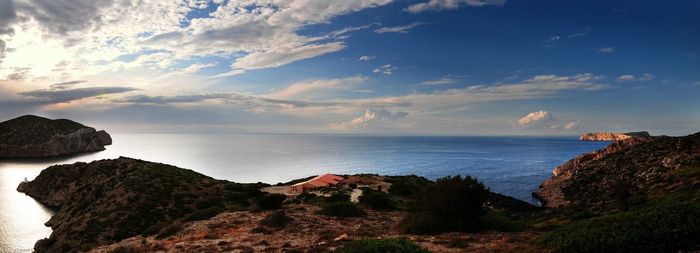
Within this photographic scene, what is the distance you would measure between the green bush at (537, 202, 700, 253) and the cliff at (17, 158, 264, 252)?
3032cm

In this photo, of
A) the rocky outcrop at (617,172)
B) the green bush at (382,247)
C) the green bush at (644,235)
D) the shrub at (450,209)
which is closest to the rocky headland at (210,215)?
the shrub at (450,209)

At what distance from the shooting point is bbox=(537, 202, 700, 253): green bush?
586 inches

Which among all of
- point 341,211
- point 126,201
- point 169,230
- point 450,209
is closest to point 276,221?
point 341,211

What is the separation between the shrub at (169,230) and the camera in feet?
98.9

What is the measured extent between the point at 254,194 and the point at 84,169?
2324 inches

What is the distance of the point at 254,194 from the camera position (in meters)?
62.7

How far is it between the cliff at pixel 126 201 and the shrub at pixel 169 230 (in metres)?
2.23

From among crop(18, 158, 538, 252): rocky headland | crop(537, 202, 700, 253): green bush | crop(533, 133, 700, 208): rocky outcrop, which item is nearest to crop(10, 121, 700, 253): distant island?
crop(537, 202, 700, 253): green bush

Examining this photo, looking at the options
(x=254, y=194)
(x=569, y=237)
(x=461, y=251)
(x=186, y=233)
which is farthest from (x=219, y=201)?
(x=569, y=237)

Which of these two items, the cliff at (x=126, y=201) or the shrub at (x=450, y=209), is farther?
the cliff at (x=126, y=201)

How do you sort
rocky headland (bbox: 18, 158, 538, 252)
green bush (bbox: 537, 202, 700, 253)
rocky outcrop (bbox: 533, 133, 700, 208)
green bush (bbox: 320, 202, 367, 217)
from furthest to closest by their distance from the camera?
rocky outcrop (bbox: 533, 133, 700, 208) → green bush (bbox: 320, 202, 367, 217) → rocky headland (bbox: 18, 158, 538, 252) → green bush (bbox: 537, 202, 700, 253)

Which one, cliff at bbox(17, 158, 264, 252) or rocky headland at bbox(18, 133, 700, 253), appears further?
cliff at bbox(17, 158, 264, 252)

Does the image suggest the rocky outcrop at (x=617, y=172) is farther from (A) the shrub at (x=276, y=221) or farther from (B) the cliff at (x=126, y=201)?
(B) the cliff at (x=126, y=201)

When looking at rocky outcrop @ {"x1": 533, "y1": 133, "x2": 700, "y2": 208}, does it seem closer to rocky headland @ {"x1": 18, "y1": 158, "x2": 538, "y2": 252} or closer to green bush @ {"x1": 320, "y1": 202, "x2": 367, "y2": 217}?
rocky headland @ {"x1": 18, "y1": 158, "x2": 538, "y2": 252}
